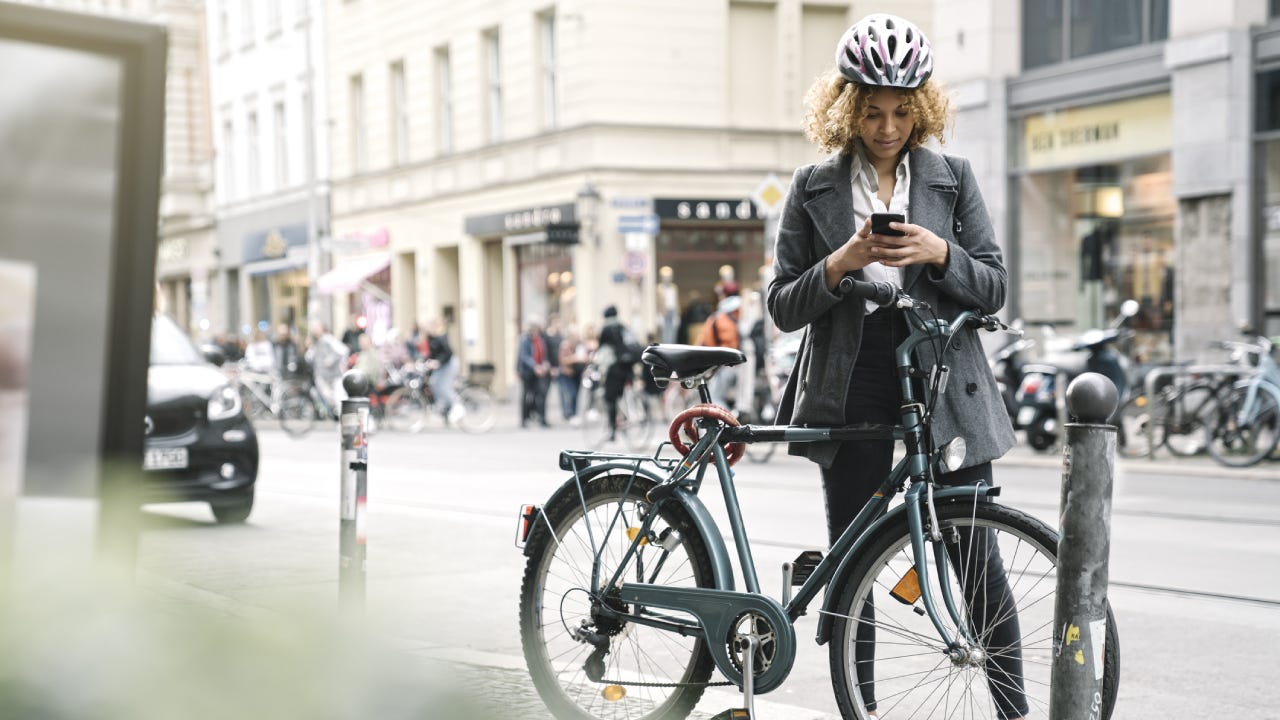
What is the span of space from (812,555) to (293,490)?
9.90 m

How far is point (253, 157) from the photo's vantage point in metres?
45.7

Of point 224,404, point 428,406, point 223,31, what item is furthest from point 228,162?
point 224,404

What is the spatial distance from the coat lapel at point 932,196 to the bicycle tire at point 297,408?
809 inches

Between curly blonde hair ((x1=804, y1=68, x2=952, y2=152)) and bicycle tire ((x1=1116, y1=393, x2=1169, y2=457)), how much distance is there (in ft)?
38.0

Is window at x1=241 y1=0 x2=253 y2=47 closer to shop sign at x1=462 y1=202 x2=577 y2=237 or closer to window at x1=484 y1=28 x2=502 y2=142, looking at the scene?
window at x1=484 y1=28 x2=502 y2=142

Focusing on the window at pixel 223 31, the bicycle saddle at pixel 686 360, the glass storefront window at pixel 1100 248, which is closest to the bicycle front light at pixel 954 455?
the bicycle saddle at pixel 686 360

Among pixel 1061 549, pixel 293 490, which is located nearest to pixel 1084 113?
pixel 293 490

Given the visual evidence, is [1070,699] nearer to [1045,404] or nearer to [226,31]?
[1045,404]

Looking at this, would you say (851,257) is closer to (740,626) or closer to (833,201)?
(833,201)

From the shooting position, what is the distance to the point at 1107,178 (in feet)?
66.4

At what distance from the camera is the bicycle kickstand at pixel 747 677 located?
12.6 ft

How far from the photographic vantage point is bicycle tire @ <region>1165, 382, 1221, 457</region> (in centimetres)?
1428

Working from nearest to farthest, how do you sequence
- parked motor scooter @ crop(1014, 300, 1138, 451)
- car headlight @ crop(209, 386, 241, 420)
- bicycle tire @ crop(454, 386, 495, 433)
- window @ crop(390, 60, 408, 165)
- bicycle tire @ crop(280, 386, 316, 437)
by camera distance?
car headlight @ crop(209, 386, 241, 420), parked motor scooter @ crop(1014, 300, 1138, 451), bicycle tire @ crop(454, 386, 495, 433), bicycle tire @ crop(280, 386, 316, 437), window @ crop(390, 60, 408, 165)

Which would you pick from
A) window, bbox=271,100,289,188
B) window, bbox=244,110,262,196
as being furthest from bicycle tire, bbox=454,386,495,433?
window, bbox=244,110,262,196
